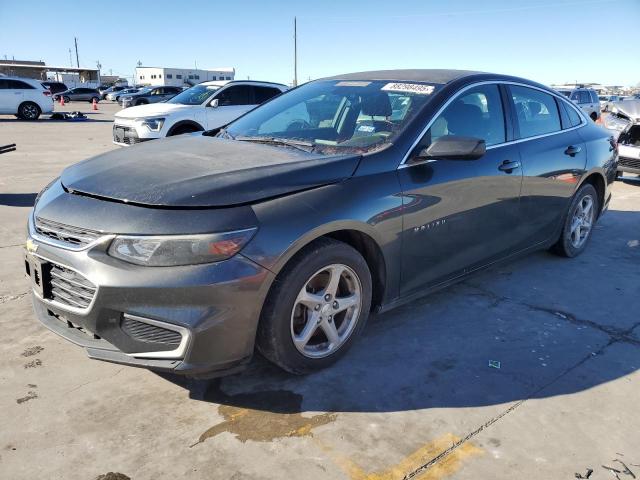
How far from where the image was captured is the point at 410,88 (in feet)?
11.6

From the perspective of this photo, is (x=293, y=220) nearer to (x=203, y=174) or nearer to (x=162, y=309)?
(x=203, y=174)

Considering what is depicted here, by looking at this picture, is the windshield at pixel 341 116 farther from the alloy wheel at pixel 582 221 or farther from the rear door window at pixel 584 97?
the rear door window at pixel 584 97

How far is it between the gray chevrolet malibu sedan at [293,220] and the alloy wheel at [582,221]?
2.66 ft

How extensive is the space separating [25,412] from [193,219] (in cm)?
131

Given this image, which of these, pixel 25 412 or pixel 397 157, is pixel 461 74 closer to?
pixel 397 157

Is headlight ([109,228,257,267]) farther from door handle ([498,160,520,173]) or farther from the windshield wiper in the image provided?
door handle ([498,160,520,173])

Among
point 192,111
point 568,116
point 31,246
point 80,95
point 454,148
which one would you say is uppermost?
point 568,116

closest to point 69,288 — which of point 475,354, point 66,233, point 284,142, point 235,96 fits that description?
point 66,233

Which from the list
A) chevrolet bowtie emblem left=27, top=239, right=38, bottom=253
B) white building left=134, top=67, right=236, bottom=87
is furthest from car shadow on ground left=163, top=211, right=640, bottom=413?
white building left=134, top=67, right=236, bottom=87

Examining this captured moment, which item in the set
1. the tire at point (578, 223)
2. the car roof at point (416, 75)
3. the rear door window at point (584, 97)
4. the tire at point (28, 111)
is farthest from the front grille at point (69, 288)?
the tire at point (28, 111)

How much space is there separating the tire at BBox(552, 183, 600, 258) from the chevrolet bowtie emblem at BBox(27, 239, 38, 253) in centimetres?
425

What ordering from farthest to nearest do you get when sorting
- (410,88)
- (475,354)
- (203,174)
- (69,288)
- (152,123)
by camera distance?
1. (152,123)
2. (410,88)
3. (475,354)
4. (203,174)
5. (69,288)

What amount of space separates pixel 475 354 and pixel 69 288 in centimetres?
234

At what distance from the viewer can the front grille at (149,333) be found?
2.39m
